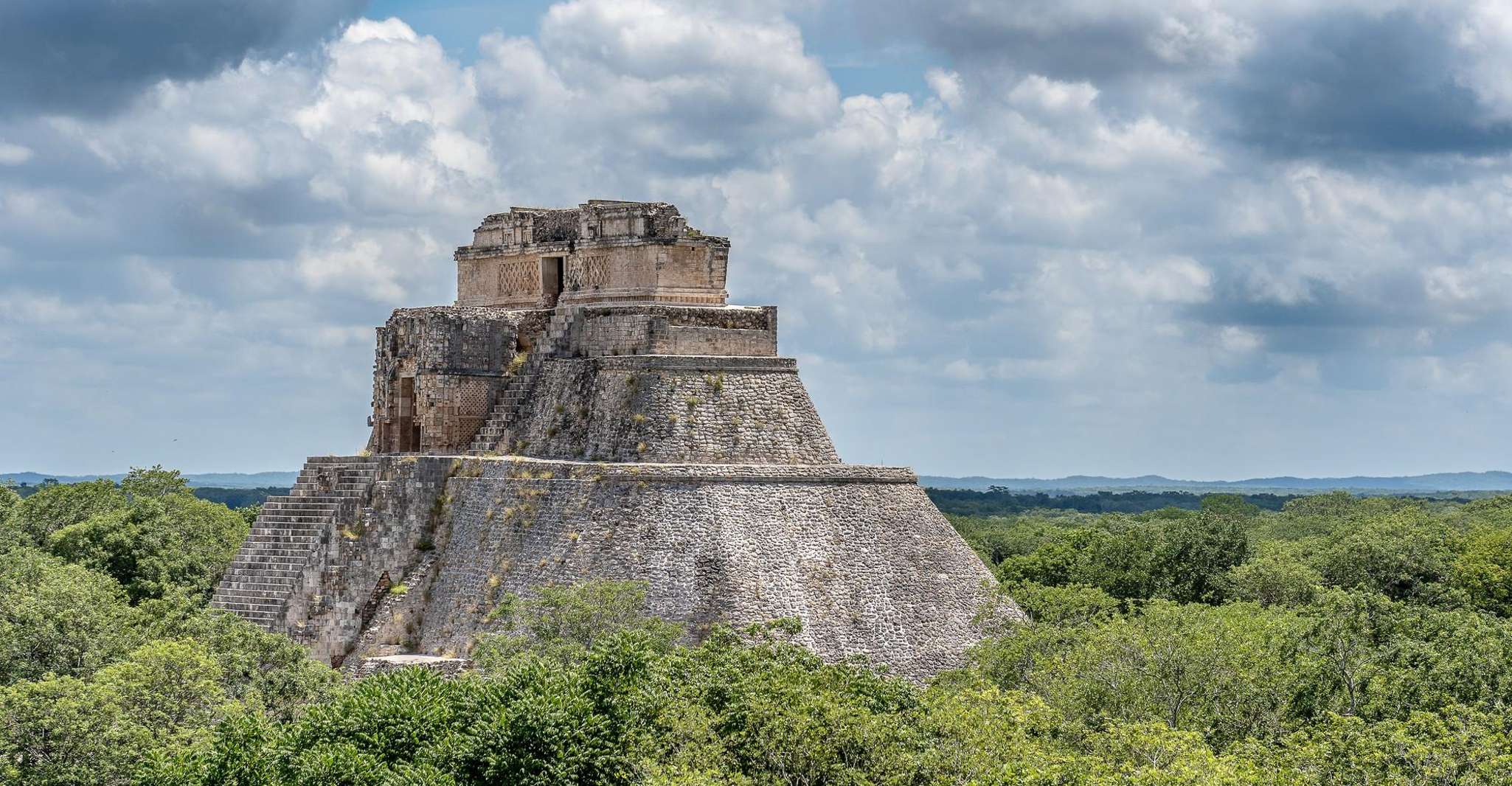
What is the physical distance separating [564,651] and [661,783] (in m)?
9.53

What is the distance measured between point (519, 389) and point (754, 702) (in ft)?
60.2

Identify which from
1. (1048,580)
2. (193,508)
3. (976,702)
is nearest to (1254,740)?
(976,702)

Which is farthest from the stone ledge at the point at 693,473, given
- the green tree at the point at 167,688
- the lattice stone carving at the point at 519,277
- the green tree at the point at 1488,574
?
the green tree at the point at 1488,574

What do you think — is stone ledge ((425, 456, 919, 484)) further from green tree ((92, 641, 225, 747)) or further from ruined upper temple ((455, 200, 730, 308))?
green tree ((92, 641, 225, 747))

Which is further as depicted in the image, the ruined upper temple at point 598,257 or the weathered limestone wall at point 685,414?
the ruined upper temple at point 598,257

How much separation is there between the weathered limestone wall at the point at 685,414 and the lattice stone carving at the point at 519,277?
516 cm

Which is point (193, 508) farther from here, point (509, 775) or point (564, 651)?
point (509, 775)

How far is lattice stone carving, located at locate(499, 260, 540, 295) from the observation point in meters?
50.8

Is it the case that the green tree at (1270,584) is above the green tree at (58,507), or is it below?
below

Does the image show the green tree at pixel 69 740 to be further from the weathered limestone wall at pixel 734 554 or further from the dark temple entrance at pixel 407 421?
the dark temple entrance at pixel 407 421

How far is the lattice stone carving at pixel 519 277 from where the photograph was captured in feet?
167

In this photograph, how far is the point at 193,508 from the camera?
239ft

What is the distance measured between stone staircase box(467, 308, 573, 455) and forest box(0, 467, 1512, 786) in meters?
8.47

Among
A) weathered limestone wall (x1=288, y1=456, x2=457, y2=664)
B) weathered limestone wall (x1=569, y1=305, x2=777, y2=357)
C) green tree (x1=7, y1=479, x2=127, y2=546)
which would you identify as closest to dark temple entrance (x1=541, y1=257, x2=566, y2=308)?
weathered limestone wall (x1=569, y1=305, x2=777, y2=357)
